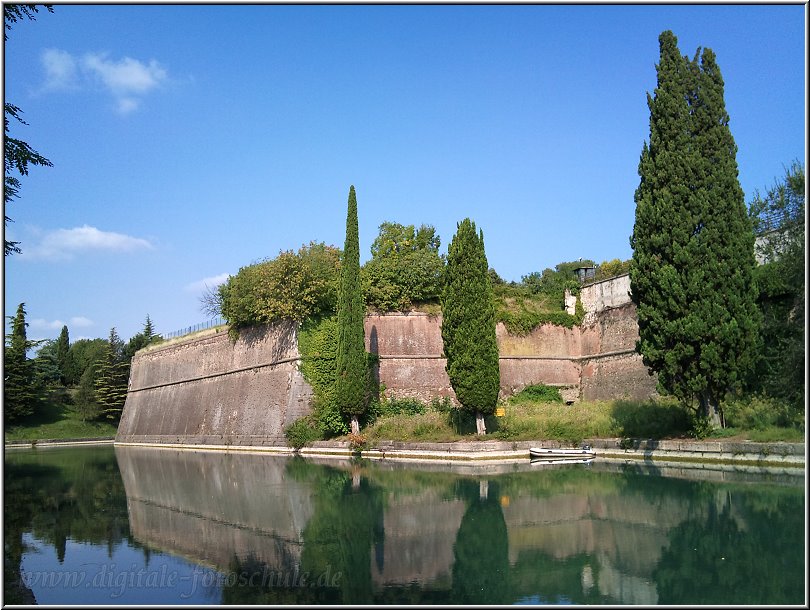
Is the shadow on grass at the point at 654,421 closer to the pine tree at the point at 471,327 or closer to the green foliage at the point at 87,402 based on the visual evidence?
the pine tree at the point at 471,327

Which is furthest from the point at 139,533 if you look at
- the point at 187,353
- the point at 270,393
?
the point at 187,353

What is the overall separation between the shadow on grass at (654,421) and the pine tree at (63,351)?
57.9 metres

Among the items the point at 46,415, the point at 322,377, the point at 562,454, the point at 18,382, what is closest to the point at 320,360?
the point at 322,377

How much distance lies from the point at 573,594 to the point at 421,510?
5.31 m

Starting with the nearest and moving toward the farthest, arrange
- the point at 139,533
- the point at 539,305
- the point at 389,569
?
the point at 389,569 → the point at 139,533 → the point at 539,305

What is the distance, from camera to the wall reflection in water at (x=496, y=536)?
7020 millimetres

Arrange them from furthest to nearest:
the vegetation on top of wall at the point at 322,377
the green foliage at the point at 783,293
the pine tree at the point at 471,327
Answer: the vegetation on top of wall at the point at 322,377 < the pine tree at the point at 471,327 < the green foliage at the point at 783,293

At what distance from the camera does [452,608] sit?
6238mm

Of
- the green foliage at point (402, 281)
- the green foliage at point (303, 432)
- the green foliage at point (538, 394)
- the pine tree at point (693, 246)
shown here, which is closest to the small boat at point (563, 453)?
the pine tree at point (693, 246)

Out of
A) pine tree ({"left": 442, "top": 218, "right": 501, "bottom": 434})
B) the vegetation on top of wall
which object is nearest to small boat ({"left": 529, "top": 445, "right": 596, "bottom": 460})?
pine tree ({"left": 442, "top": 218, "right": 501, "bottom": 434})

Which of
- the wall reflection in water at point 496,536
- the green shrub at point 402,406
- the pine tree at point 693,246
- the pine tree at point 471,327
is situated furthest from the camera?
the green shrub at point 402,406

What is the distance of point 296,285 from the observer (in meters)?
27.9

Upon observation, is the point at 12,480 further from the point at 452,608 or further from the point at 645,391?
the point at 645,391

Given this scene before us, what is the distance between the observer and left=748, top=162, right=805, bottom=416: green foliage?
552 inches
